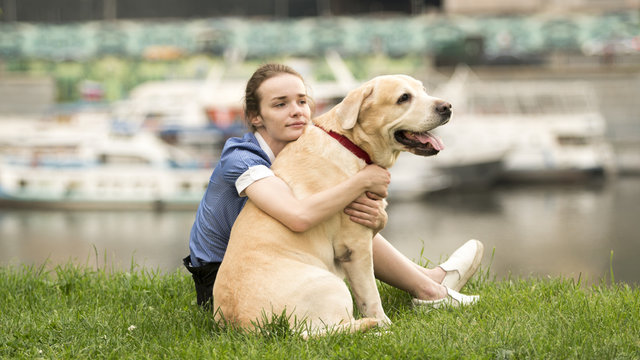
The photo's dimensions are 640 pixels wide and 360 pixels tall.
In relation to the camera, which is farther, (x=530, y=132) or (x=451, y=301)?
(x=530, y=132)

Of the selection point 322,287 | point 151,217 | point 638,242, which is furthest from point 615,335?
point 151,217

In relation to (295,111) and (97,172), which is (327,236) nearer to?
(295,111)

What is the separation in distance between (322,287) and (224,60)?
26.4 meters

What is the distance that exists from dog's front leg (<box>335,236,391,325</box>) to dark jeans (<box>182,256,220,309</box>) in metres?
0.68

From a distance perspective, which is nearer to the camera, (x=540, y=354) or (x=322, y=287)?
(x=540, y=354)

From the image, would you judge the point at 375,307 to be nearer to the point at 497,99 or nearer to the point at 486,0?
the point at 497,99

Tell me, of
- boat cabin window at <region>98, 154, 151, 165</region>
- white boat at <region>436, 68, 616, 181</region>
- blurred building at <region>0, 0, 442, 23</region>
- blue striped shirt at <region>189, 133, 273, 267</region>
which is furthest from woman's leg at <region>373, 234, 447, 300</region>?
blurred building at <region>0, 0, 442, 23</region>

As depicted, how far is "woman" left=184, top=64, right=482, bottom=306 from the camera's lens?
3.15 m

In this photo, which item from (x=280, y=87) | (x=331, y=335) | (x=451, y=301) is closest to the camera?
(x=331, y=335)

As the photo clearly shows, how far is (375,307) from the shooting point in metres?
3.30

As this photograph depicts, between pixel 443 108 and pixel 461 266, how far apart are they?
1177mm

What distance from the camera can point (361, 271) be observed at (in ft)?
10.7

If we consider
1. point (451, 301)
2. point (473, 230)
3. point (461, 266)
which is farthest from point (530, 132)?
point (451, 301)

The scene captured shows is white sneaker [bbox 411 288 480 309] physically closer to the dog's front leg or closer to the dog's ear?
the dog's front leg
